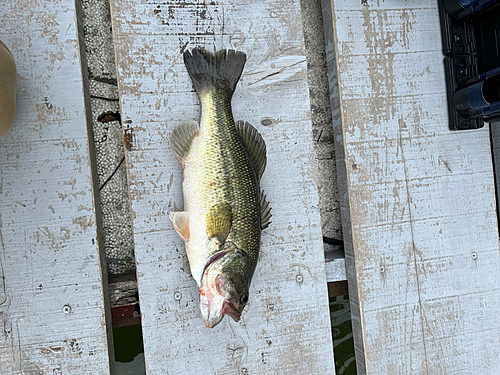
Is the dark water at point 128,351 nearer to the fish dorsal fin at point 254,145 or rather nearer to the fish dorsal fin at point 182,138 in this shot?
the fish dorsal fin at point 182,138

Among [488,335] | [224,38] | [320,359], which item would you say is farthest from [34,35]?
[488,335]

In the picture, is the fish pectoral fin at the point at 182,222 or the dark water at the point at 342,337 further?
the dark water at the point at 342,337

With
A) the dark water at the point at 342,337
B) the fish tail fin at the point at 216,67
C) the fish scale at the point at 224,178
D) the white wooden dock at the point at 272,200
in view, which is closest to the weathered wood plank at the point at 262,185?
the white wooden dock at the point at 272,200

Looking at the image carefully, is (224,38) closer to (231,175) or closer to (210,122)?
(210,122)

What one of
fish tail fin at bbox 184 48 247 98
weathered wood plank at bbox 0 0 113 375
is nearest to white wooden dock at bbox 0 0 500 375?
weathered wood plank at bbox 0 0 113 375

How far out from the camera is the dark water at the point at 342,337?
10.5ft

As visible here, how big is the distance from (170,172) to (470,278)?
254cm

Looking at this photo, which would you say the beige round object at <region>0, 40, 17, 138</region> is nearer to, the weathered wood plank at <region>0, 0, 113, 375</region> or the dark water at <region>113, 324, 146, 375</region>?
the weathered wood plank at <region>0, 0, 113, 375</region>

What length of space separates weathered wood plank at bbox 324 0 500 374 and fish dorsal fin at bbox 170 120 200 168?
119 centimetres

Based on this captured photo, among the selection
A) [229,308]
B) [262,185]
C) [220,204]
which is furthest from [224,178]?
[229,308]

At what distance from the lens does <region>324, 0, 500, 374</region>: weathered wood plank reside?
277cm

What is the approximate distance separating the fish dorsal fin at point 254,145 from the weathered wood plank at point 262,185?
348 mm

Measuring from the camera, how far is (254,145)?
229 centimetres

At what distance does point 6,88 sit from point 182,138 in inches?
40.1
